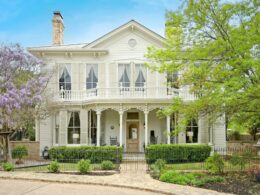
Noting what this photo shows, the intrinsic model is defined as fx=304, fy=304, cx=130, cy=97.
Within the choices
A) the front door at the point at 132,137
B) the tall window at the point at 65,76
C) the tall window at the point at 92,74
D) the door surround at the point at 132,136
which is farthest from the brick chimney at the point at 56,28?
the front door at the point at 132,137

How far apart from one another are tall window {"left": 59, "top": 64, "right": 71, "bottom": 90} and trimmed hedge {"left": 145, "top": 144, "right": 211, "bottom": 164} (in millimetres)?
8213

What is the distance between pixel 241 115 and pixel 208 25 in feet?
13.0

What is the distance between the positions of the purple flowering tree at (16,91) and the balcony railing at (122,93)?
137 inches

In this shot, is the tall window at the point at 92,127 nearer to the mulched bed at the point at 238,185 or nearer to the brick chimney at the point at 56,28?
the brick chimney at the point at 56,28

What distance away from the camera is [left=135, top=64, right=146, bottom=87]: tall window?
22.3m

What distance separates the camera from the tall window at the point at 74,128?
72.6ft

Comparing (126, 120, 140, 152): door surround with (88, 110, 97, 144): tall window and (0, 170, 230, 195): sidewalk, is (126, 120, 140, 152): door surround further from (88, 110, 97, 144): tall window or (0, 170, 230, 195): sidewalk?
(0, 170, 230, 195): sidewalk

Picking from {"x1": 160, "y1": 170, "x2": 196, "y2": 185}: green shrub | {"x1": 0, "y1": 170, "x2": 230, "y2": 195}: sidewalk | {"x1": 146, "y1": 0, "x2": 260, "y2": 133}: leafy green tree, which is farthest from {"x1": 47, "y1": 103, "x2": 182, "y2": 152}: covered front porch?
{"x1": 160, "y1": 170, "x2": 196, "y2": 185}: green shrub

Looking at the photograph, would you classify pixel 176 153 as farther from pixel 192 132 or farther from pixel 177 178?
pixel 177 178

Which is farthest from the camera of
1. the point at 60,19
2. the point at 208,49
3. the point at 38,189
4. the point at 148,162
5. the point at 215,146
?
the point at 60,19

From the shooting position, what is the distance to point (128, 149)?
22.3m

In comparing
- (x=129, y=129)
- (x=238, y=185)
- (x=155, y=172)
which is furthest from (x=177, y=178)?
(x=129, y=129)

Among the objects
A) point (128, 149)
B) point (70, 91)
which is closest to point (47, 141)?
point (70, 91)

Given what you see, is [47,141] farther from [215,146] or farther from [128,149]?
[215,146]
